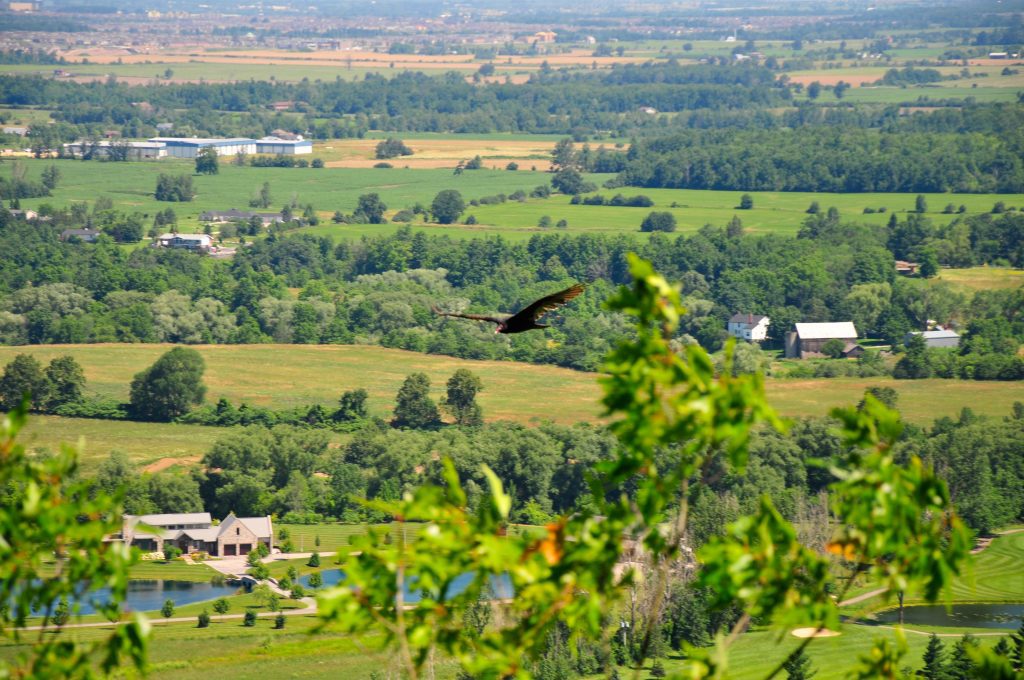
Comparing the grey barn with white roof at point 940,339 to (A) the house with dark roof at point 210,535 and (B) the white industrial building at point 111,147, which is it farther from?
(B) the white industrial building at point 111,147

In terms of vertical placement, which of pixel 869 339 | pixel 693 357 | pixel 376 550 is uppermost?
pixel 693 357

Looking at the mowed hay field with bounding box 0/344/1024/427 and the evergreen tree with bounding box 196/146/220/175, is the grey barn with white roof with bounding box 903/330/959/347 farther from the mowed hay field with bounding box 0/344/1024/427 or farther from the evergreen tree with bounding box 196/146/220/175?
the evergreen tree with bounding box 196/146/220/175

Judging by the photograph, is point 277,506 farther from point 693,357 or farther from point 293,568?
point 693,357

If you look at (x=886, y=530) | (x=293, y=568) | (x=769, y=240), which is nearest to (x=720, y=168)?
(x=769, y=240)

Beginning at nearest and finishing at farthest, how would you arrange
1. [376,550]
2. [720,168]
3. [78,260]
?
[376,550], [78,260], [720,168]

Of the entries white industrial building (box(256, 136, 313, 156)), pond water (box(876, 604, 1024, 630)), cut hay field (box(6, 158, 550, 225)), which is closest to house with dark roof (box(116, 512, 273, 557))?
pond water (box(876, 604, 1024, 630))

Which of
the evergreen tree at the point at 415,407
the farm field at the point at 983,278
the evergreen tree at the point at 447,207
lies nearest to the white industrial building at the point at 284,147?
the evergreen tree at the point at 447,207

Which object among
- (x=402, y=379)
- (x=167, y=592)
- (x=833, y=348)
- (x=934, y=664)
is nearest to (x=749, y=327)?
(x=833, y=348)
